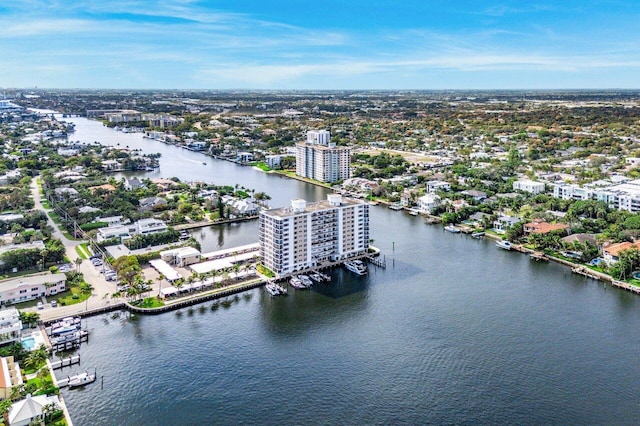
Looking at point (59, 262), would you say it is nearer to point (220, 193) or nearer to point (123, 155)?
point (220, 193)

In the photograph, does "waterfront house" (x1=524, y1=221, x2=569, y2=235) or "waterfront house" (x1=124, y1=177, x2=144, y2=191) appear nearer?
"waterfront house" (x1=524, y1=221, x2=569, y2=235)

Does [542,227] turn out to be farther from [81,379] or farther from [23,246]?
[23,246]

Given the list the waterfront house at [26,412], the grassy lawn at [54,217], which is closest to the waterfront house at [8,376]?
the waterfront house at [26,412]

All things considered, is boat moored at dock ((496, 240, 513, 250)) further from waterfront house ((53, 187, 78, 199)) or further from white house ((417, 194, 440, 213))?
waterfront house ((53, 187, 78, 199))

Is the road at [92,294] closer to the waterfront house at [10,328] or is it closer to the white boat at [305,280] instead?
the waterfront house at [10,328]

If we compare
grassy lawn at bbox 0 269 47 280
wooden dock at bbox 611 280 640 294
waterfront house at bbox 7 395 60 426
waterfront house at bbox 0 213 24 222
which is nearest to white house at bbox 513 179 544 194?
wooden dock at bbox 611 280 640 294

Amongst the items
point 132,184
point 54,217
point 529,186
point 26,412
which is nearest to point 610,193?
point 529,186
